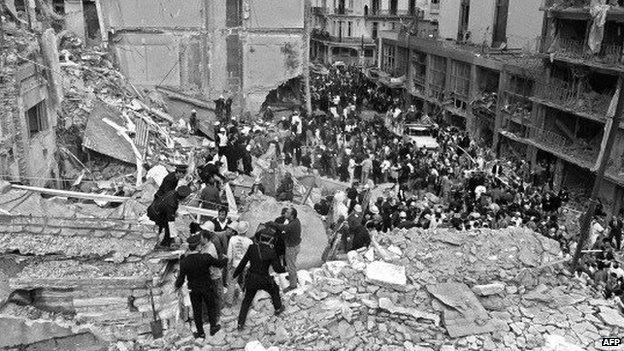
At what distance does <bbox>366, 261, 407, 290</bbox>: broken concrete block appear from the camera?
33.1 ft

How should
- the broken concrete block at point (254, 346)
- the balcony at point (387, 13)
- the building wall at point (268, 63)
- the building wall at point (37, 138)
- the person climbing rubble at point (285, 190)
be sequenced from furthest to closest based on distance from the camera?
the balcony at point (387, 13)
the building wall at point (268, 63)
the person climbing rubble at point (285, 190)
the building wall at point (37, 138)
the broken concrete block at point (254, 346)

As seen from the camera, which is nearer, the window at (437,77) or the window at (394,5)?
the window at (437,77)

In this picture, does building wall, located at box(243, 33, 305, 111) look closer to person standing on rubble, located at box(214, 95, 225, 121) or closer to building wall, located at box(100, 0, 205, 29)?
person standing on rubble, located at box(214, 95, 225, 121)

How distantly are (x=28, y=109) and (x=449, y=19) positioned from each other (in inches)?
1268

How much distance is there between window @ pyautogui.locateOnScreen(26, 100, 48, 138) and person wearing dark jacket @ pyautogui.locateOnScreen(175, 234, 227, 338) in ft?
26.7

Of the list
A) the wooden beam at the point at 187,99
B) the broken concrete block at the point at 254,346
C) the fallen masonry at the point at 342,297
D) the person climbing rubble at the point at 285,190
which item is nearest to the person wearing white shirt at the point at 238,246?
the fallen masonry at the point at 342,297

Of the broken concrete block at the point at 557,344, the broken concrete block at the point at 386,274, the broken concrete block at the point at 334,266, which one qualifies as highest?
the broken concrete block at the point at 386,274

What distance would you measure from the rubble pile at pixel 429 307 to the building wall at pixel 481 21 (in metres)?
26.6

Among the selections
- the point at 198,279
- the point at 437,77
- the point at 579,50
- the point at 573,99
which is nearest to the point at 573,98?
the point at 573,99

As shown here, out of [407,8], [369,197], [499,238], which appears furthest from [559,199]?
[407,8]

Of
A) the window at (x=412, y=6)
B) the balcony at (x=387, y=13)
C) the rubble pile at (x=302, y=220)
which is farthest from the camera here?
the balcony at (x=387, y=13)

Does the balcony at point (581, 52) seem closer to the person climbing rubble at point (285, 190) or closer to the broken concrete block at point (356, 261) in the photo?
the person climbing rubble at point (285, 190)

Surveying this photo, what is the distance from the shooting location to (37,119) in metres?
15.6

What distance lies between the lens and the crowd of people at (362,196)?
9406 mm
